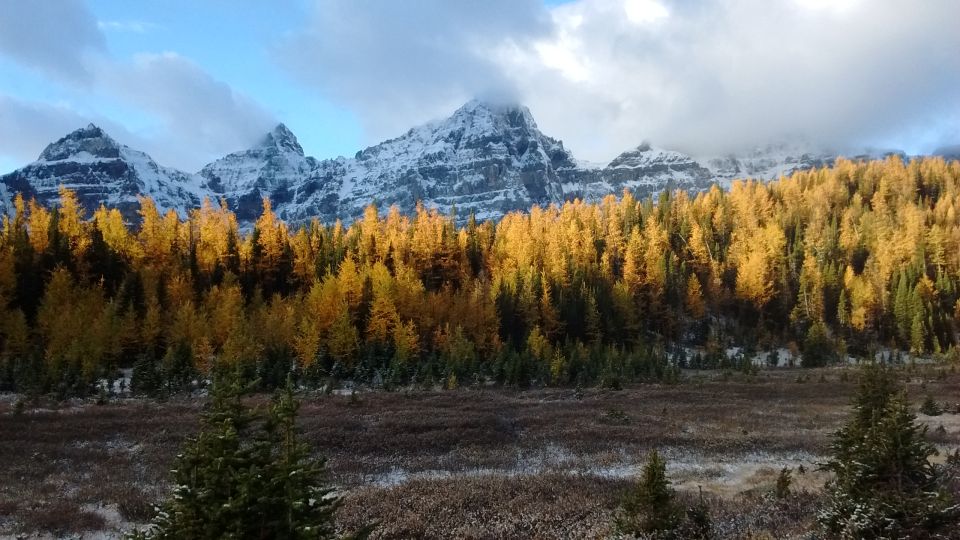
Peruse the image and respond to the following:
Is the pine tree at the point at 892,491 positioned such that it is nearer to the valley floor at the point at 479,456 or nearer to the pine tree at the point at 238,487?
the valley floor at the point at 479,456

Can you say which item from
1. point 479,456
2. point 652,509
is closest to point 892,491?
point 652,509

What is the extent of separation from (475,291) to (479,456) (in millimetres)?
49753

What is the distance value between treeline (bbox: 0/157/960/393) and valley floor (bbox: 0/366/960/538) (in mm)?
12499

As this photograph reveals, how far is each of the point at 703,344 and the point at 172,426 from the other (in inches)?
2960

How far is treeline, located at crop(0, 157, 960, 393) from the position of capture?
2028 inches

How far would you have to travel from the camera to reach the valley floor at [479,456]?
45.9ft

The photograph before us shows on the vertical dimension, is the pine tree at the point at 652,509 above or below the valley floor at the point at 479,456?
above

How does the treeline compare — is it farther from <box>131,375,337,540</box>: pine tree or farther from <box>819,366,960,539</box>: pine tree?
<box>131,375,337,540</box>: pine tree

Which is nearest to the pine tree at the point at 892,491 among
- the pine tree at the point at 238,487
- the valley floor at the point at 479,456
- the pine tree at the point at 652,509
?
the valley floor at the point at 479,456

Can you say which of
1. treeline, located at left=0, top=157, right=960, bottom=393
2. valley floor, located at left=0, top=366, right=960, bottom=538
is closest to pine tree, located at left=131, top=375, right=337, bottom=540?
valley floor, located at left=0, top=366, right=960, bottom=538

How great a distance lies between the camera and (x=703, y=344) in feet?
273

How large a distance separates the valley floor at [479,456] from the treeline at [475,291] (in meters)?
12.5

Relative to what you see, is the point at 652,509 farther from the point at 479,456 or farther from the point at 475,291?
the point at 475,291

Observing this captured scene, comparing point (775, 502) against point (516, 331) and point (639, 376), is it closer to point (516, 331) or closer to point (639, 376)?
point (639, 376)
